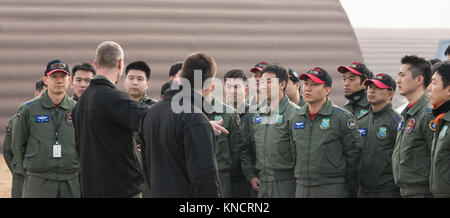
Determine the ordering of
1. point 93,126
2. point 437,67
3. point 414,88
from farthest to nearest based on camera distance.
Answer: point 414,88 < point 437,67 < point 93,126

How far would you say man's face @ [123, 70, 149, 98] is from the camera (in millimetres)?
4715

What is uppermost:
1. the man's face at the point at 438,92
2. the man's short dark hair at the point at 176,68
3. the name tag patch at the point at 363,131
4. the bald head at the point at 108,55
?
the bald head at the point at 108,55

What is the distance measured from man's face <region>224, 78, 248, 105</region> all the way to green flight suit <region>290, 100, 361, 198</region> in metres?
1.44

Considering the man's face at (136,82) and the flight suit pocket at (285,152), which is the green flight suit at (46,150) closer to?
the man's face at (136,82)

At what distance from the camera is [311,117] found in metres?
4.19

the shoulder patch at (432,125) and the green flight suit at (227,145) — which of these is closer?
the shoulder patch at (432,125)

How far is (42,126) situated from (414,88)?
2988mm

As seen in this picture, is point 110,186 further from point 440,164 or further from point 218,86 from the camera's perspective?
point 218,86

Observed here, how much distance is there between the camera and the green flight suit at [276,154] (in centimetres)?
434

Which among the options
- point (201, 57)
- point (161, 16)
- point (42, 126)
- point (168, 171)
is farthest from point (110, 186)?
point (161, 16)

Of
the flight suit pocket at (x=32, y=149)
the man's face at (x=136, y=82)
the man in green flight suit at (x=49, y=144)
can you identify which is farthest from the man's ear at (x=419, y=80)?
the flight suit pocket at (x=32, y=149)

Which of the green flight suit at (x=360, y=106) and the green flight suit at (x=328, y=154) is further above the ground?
the green flight suit at (x=360, y=106)

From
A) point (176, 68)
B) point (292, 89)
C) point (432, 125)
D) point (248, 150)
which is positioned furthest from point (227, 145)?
point (432, 125)

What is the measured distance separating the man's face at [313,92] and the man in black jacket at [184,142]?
1.61 m
